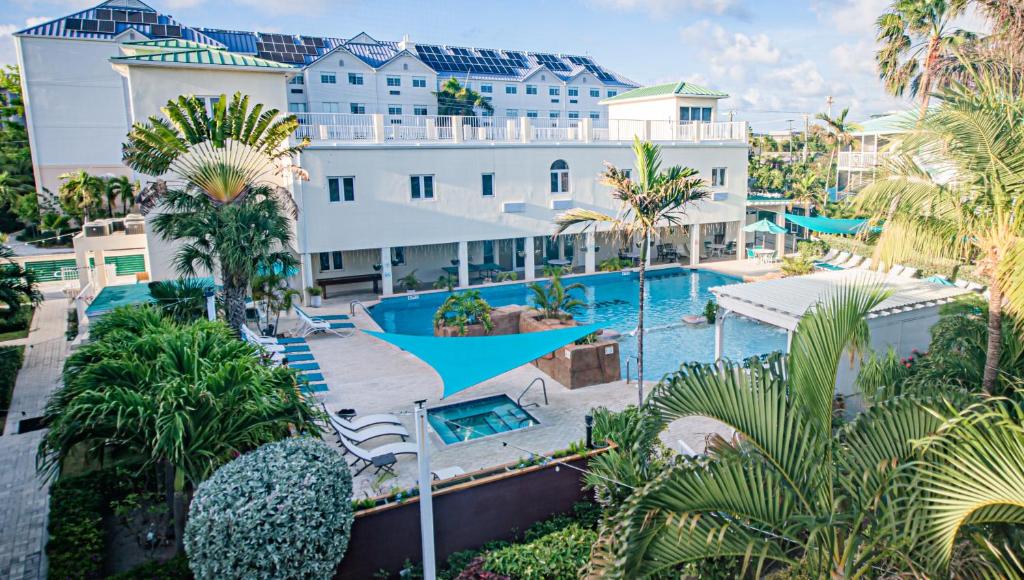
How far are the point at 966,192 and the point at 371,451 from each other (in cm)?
832

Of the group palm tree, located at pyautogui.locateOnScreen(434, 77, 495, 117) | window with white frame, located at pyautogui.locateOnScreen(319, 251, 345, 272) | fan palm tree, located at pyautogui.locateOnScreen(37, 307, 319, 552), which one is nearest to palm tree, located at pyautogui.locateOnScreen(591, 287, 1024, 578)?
fan palm tree, located at pyautogui.locateOnScreen(37, 307, 319, 552)

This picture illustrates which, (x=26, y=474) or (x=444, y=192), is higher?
(x=444, y=192)

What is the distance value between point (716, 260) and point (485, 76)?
25655 millimetres

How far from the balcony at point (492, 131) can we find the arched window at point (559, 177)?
40.1 inches

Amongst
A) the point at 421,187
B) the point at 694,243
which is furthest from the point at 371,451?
the point at 694,243

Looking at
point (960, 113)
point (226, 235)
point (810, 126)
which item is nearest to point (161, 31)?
point (226, 235)

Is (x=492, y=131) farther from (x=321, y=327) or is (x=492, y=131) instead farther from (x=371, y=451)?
(x=371, y=451)

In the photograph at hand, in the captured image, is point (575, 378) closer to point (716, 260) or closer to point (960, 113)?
point (960, 113)

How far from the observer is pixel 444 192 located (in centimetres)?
2494

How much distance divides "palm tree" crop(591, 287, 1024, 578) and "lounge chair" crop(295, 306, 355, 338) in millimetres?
15626

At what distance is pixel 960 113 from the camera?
6012 millimetres

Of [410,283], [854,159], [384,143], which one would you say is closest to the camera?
[384,143]

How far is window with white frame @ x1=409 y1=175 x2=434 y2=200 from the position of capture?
24.4 metres

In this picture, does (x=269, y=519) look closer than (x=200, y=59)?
Result: Yes
